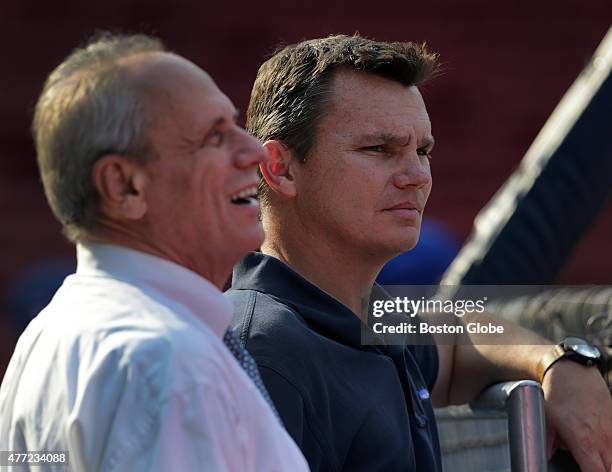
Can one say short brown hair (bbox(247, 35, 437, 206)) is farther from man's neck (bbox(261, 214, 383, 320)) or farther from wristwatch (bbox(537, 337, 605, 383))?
wristwatch (bbox(537, 337, 605, 383))

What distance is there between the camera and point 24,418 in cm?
127

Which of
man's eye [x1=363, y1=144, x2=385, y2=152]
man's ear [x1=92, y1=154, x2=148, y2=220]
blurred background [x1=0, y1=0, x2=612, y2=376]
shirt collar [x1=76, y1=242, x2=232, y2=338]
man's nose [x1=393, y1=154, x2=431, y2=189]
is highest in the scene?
man's ear [x1=92, y1=154, x2=148, y2=220]

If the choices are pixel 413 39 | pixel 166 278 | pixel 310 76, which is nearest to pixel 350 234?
pixel 310 76

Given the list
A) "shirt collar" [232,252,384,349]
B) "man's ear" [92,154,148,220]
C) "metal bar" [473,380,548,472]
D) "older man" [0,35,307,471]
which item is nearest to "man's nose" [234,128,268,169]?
"older man" [0,35,307,471]

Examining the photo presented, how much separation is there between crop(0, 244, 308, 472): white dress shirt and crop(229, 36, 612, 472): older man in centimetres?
55

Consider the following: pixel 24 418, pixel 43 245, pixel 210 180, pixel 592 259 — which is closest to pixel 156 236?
pixel 210 180

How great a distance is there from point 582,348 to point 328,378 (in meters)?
0.50

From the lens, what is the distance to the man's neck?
2.06m

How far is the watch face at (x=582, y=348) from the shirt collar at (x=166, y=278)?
3.09ft

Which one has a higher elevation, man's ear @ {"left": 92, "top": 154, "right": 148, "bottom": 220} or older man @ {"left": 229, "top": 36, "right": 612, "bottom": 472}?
man's ear @ {"left": 92, "top": 154, "right": 148, "bottom": 220}

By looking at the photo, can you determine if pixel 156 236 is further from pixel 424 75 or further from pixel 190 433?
pixel 424 75

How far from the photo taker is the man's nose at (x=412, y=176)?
2.00 metres

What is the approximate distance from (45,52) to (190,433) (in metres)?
5.94

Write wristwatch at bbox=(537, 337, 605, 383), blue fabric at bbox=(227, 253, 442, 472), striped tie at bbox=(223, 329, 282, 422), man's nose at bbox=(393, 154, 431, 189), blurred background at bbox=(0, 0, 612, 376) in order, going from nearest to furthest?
1. striped tie at bbox=(223, 329, 282, 422)
2. blue fabric at bbox=(227, 253, 442, 472)
3. man's nose at bbox=(393, 154, 431, 189)
4. wristwatch at bbox=(537, 337, 605, 383)
5. blurred background at bbox=(0, 0, 612, 376)
